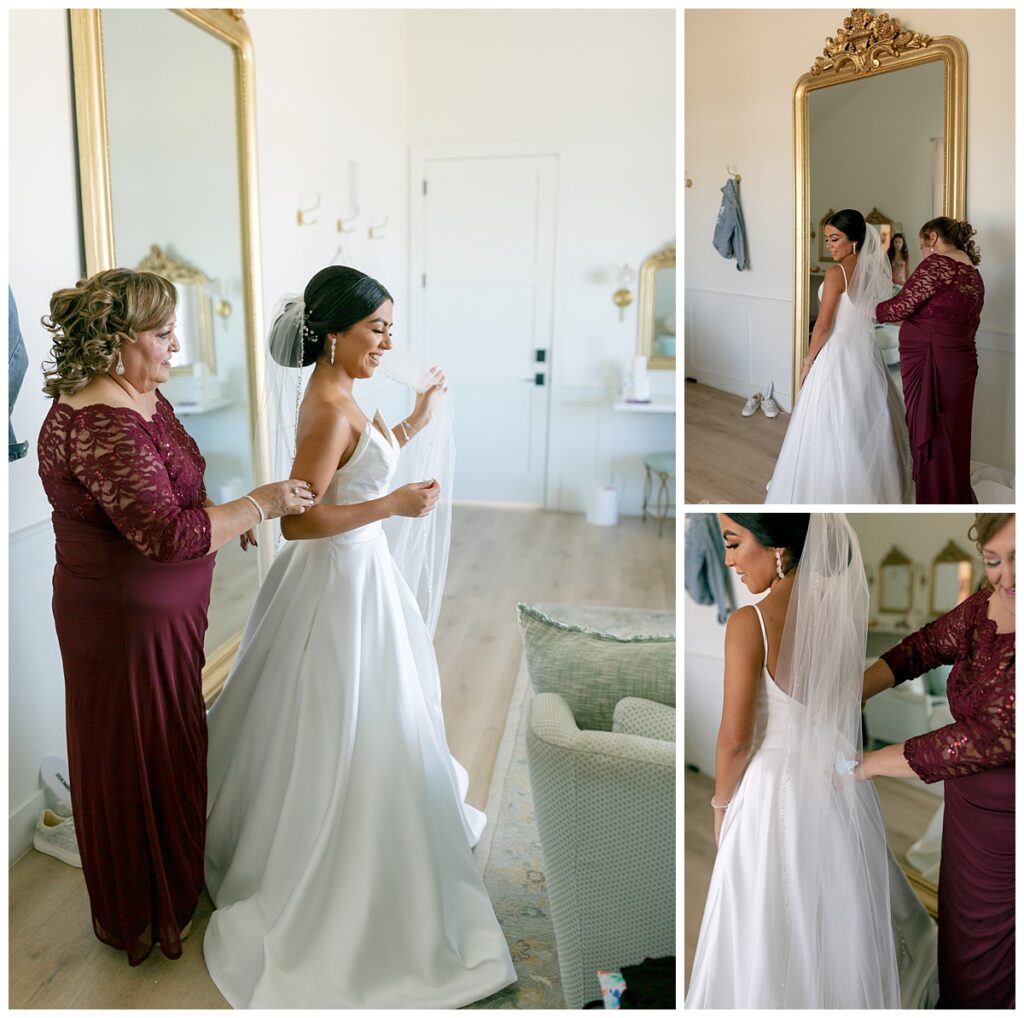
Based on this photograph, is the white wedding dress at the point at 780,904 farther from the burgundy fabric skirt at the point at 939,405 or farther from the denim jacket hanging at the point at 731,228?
the denim jacket hanging at the point at 731,228

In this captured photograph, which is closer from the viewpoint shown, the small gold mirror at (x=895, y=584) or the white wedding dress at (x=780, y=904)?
the white wedding dress at (x=780, y=904)

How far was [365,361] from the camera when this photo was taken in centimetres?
195

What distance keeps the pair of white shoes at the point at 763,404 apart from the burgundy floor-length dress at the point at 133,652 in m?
1.01

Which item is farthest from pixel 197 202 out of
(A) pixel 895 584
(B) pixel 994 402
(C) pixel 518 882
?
(B) pixel 994 402

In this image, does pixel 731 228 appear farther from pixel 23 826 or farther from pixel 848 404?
pixel 23 826

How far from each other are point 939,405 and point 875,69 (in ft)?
1.67

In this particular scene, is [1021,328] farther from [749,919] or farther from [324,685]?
[324,685]

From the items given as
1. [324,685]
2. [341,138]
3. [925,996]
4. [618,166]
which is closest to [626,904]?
[925,996]

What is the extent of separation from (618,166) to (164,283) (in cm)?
446

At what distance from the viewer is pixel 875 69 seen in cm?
139

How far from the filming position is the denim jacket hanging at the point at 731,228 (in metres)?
1.44

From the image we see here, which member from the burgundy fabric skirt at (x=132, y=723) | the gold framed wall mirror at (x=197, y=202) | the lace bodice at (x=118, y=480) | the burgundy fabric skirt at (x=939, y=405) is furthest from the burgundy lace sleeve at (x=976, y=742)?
the gold framed wall mirror at (x=197, y=202)

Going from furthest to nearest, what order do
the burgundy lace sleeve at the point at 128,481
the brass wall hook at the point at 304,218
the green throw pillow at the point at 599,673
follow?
the brass wall hook at the point at 304,218 → the green throw pillow at the point at 599,673 → the burgundy lace sleeve at the point at 128,481

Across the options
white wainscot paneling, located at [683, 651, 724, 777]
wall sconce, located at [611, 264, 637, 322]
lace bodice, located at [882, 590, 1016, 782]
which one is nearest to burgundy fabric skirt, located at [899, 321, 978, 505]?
lace bodice, located at [882, 590, 1016, 782]
